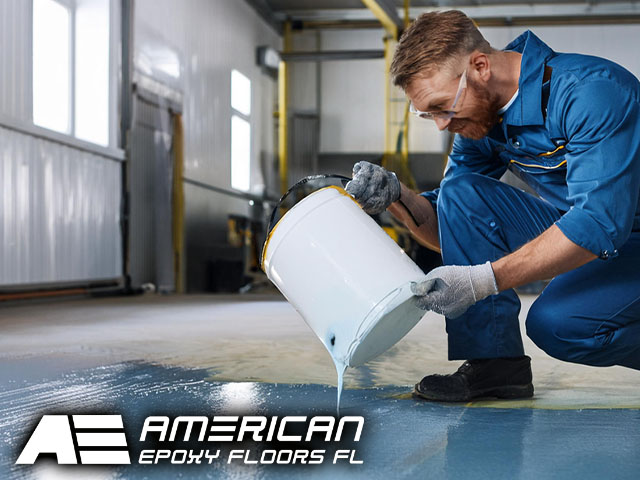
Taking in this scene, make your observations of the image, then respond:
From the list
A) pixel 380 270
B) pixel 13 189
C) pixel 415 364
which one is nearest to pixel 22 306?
pixel 13 189

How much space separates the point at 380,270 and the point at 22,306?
4.64m

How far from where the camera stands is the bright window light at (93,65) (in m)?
6.71

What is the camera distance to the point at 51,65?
20.0 feet

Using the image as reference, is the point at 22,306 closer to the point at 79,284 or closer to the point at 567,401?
the point at 79,284

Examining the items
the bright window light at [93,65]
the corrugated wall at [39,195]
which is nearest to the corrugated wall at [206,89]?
the bright window light at [93,65]

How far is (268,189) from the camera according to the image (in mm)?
11328

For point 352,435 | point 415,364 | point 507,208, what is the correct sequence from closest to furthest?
point 352,435 → point 507,208 → point 415,364

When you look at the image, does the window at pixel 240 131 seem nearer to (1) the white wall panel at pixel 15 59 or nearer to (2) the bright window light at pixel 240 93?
(2) the bright window light at pixel 240 93

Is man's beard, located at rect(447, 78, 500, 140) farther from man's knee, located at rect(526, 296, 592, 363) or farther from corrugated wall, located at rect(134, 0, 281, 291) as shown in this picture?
corrugated wall, located at rect(134, 0, 281, 291)

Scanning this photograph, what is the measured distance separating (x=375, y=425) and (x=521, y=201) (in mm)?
672

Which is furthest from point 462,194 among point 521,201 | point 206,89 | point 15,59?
point 206,89

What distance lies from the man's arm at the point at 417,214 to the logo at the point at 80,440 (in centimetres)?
83

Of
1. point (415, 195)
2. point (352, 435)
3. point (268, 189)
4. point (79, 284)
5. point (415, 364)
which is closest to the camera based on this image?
point (352, 435)

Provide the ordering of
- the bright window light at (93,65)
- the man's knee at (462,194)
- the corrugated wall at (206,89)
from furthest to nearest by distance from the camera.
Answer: the corrugated wall at (206,89) → the bright window light at (93,65) → the man's knee at (462,194)
